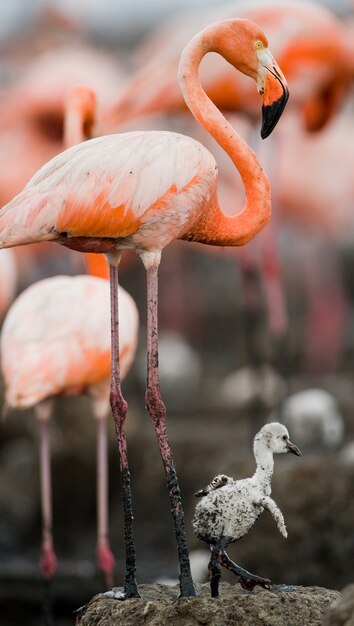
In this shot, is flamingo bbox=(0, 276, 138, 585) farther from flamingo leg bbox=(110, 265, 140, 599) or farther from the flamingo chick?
the flamingo chick

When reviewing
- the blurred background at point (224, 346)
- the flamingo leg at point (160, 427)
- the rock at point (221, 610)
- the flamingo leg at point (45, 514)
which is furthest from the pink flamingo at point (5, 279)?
the rock at point (221, 610)

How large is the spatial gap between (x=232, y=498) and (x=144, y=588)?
597 millimetres

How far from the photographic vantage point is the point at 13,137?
10.8m

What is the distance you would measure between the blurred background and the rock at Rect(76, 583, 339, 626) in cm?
198

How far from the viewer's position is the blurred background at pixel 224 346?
6688 millimetres

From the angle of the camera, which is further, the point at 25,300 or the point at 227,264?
the point at 227,264

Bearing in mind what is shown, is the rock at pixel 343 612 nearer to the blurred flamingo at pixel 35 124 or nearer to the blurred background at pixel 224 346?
the blurred background at pixel 224 346

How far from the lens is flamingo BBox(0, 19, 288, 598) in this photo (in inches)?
159

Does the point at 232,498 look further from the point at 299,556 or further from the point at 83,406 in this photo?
the point at 83,406

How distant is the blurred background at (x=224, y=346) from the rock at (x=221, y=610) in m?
1.98

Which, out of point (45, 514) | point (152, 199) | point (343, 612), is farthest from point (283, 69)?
point (343, 612)

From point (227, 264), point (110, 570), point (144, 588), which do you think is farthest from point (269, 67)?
point (227, 264)

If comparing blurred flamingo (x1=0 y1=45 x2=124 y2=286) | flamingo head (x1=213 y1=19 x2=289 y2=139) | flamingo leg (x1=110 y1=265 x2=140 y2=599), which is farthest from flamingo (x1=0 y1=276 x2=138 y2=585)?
blurred flamingo (x1=0 y1=45 x2=124 y2=286)

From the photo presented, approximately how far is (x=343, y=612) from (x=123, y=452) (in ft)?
3.33
